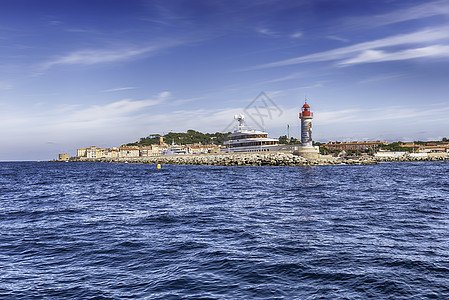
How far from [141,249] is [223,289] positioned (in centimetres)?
394

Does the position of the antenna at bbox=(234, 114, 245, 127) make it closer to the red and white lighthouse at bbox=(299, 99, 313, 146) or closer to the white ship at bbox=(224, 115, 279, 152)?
the white ship at bbox=(224, 115, 279, 152)

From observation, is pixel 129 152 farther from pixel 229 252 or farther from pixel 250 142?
pixel 229 252

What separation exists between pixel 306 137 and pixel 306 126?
2.64 m

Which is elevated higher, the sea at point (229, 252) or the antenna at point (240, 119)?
the antenna at point (240, 119)

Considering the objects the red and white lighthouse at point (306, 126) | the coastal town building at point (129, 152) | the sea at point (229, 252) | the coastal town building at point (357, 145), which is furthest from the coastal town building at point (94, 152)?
the sea at point (229, 252)

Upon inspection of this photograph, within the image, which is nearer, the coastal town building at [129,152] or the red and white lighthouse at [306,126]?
the red and white lighthouse at [306,126]

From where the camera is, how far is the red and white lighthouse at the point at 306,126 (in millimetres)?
76938

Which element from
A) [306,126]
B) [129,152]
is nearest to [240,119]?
[306,126]

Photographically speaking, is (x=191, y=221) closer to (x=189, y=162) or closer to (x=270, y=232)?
(x=270, y=232)

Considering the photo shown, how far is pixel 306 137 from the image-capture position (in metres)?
77.2

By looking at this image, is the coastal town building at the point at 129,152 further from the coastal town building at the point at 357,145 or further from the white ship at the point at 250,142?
the coastal town building at the point at 357,145

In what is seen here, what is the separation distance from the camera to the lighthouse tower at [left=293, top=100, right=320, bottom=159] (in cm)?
7569

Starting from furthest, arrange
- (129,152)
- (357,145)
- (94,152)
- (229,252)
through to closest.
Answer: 1. (94,152)
2. (129,152)
3. (357,145)
4. (229,252)

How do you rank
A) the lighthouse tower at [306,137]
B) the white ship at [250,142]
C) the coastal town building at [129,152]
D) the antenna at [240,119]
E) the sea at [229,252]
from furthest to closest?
the coastal town building at [129,152] → the antenna at [240,119] → the white ship at [250,142] → the lighthouse tower at [306,137] → the sea at [229,252]
